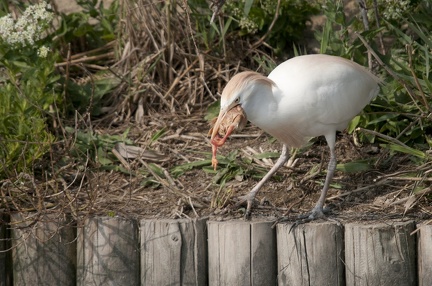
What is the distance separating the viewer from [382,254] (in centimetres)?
362

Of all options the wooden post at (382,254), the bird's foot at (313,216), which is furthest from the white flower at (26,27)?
the wooden post at (382,254)

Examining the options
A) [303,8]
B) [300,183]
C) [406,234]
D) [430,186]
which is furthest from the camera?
[303,8]

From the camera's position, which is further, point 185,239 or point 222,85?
Answer: point 222,85

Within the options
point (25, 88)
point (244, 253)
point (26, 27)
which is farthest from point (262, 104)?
point (26, 27)

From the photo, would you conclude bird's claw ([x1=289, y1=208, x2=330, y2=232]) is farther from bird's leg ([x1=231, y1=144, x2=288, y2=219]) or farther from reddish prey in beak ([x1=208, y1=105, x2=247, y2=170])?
reddish prey in beak ([x1=208, y1=105, x2=247, y2=170])

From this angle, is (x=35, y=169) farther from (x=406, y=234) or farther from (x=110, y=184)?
(x=406, y=234)

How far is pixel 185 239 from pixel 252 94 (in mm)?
739

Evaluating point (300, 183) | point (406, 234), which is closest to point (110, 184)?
point (300, 183)

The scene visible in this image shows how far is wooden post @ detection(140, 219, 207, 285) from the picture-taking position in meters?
3.78

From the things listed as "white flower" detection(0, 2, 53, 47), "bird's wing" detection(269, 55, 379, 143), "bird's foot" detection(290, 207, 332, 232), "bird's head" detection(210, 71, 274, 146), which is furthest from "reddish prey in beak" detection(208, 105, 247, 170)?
"white flower" detection(0, 2, 53, 47)

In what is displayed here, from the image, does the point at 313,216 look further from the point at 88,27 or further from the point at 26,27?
the point at 88,27

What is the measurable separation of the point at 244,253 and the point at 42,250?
0.97m

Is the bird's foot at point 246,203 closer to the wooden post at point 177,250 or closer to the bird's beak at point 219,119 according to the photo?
the wooden post at point 177,250

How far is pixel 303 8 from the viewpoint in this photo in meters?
5.41
